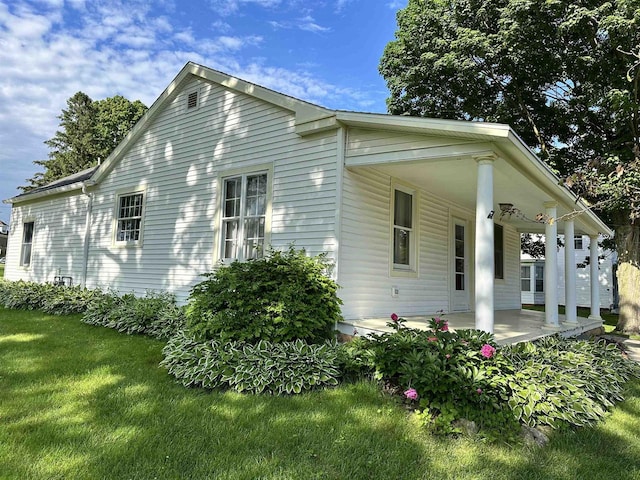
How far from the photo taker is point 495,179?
20.7ft

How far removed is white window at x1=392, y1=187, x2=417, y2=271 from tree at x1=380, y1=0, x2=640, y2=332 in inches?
186

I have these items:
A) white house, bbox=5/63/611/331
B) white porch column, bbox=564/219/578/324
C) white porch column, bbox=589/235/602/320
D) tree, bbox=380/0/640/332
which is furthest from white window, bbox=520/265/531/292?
white porch column, bbox=564/219/578/324

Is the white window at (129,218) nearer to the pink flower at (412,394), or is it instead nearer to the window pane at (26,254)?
the window pane at (26,254)

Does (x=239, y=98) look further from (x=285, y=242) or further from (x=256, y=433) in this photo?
(x=256, y=433)

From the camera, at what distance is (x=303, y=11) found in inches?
414

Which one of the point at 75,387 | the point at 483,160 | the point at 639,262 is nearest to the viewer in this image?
the point at 75,387

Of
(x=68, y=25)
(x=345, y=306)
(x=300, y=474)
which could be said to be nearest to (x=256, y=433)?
(x=300, y=474)

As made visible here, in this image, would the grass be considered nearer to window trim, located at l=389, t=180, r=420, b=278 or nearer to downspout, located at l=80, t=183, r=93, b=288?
window trim, located at l=389, t=180, r=420, b=278

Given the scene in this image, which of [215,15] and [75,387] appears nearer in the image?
[75,387]

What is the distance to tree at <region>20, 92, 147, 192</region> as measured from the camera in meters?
30.0

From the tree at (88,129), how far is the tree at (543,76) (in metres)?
23.0

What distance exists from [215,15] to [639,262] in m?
13.8

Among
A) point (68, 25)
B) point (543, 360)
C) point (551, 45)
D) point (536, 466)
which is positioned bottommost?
point (536, 466)

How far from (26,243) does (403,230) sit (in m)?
12.6
